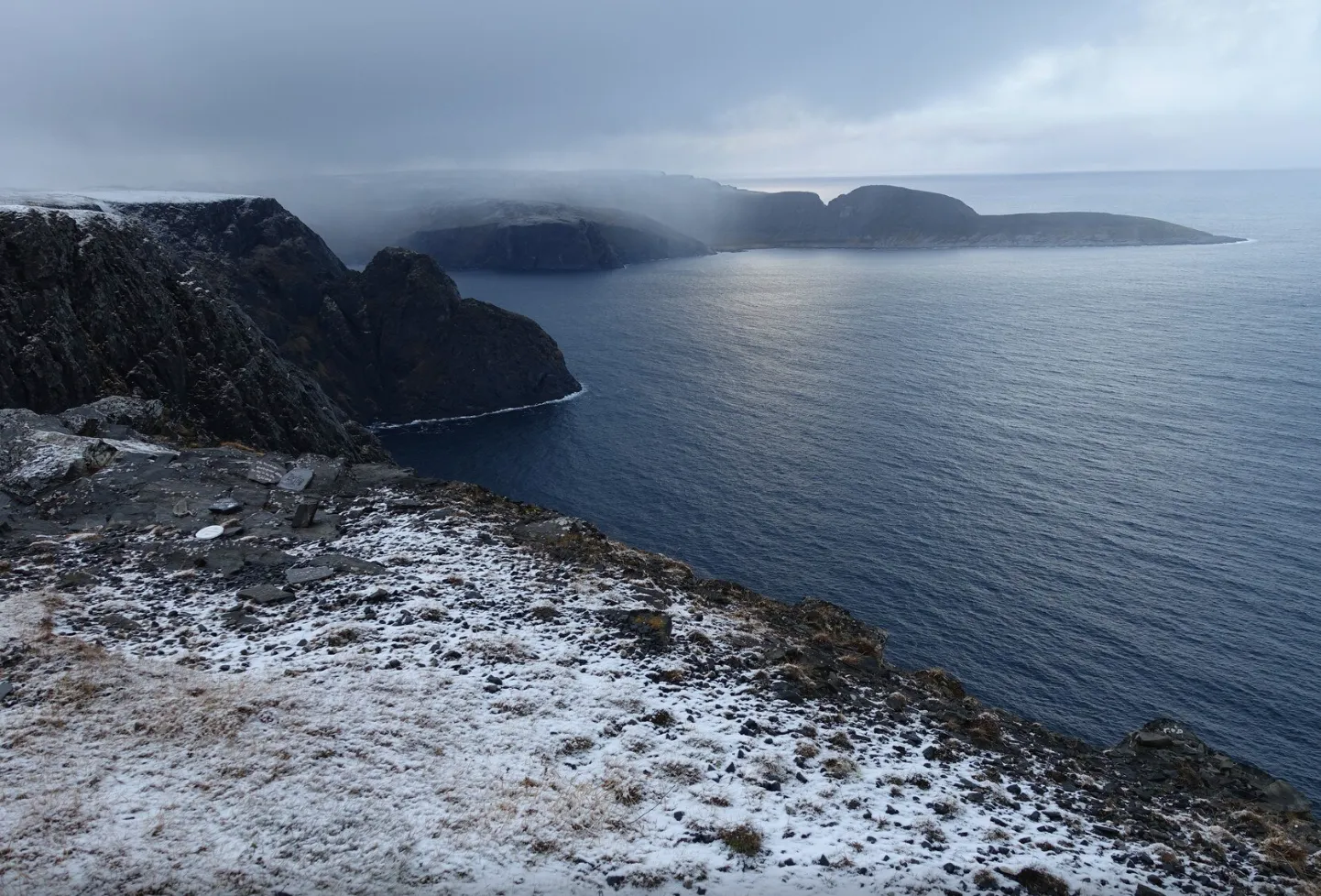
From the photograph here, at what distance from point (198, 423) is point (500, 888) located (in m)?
50.1

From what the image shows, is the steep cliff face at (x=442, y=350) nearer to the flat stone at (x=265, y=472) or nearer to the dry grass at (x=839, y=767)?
the flat stone at (x=265, y=472)

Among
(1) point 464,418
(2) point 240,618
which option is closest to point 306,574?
(2) point 240,618

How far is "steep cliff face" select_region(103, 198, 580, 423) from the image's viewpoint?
382 ft

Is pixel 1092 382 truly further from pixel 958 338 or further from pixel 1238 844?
pixel 1238 844

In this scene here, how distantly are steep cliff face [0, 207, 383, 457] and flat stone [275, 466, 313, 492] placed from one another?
66.5 feet

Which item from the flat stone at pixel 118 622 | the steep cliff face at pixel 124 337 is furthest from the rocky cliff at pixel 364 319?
the flat stone at pixel 118 622

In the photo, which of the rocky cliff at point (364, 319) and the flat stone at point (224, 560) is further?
the rocky cliff at point (364, 319)

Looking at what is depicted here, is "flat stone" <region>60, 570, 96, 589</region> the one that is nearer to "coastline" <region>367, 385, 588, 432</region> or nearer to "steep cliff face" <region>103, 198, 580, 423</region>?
"coastline" <region>367, 385, 588, 432</region>

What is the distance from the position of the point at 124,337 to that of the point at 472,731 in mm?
50465

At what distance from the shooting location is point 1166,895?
44.9ft

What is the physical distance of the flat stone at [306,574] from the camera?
24.4 m

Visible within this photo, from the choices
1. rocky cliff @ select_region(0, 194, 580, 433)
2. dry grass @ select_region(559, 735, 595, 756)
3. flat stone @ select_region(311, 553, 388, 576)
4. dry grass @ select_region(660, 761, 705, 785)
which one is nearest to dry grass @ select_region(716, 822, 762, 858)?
dry grass @ select_region(660, 761, 705, 785)

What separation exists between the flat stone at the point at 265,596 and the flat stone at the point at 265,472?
10.5m

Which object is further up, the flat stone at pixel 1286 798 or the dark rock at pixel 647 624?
the dark rock at pixel 647 624
